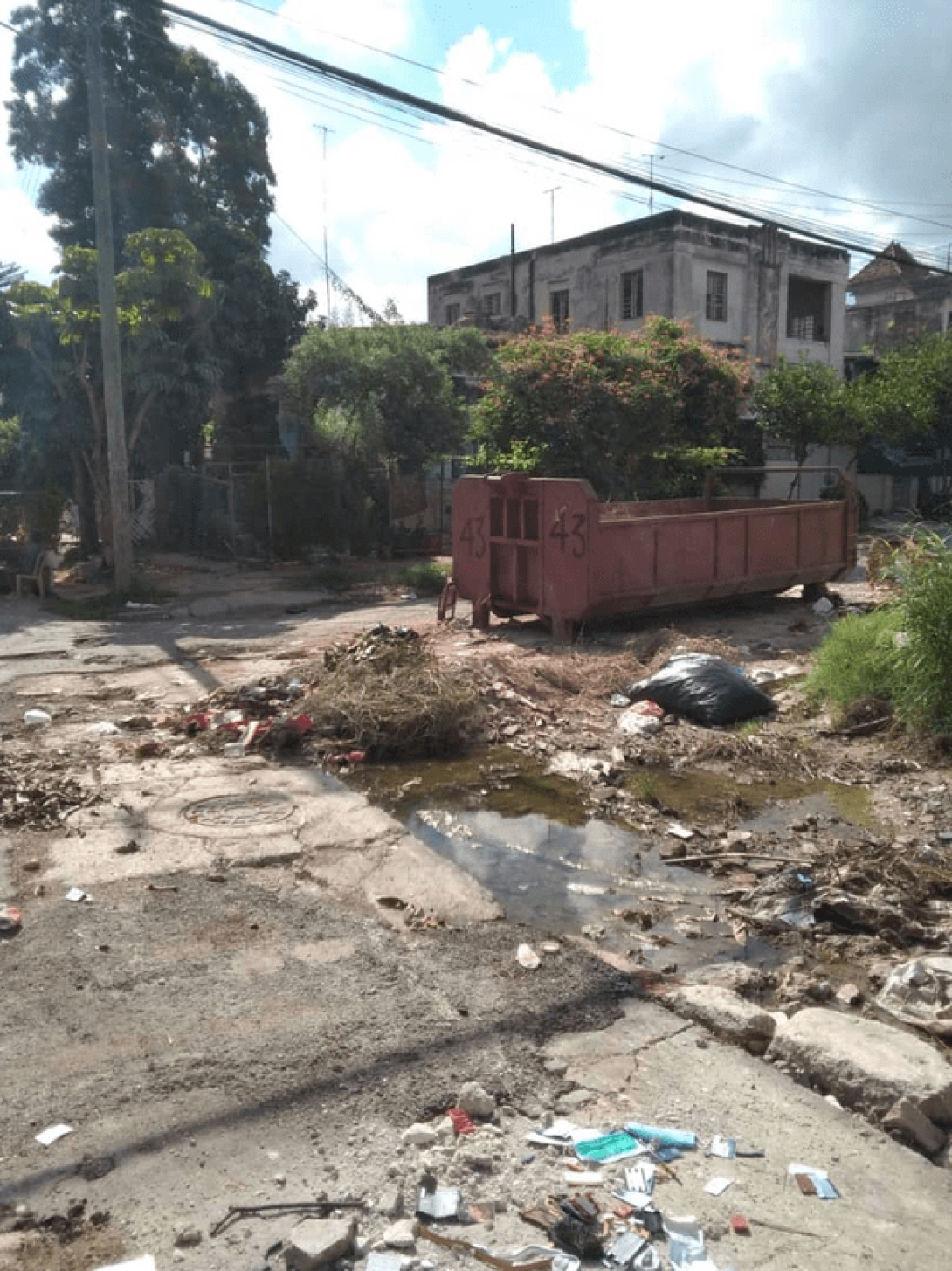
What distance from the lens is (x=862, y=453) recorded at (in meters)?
29.0

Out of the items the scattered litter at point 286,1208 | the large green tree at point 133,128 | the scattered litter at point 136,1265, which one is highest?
the large green tree at point 133,128

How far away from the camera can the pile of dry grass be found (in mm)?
7605

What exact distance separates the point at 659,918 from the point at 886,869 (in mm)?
1199

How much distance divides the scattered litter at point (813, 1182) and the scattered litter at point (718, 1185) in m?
0.19

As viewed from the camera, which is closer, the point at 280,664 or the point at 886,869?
the point at 886,869

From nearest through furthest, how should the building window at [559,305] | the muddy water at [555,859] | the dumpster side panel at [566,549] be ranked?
1. the muddy water at [555,859]
2. the dumpster side panel at [566,549]
3. the building window at [559,305]

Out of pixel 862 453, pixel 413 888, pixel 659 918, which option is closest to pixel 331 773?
pixel 413 888

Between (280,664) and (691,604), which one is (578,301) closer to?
(691,604)

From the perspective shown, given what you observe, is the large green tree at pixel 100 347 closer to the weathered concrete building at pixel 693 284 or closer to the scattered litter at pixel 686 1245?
the weathered concrete building at pixel 693 284

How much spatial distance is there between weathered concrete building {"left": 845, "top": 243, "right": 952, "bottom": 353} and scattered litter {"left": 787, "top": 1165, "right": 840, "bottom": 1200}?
37358 millimetres

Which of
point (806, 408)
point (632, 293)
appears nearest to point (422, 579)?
point (806, 408)

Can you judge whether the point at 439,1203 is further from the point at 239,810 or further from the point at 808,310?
the point at 808,310

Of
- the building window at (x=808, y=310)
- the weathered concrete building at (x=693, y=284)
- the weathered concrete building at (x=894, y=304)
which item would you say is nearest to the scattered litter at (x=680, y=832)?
the weathered concrete building at (x=693, y=284)

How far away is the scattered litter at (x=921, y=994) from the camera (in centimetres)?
395
